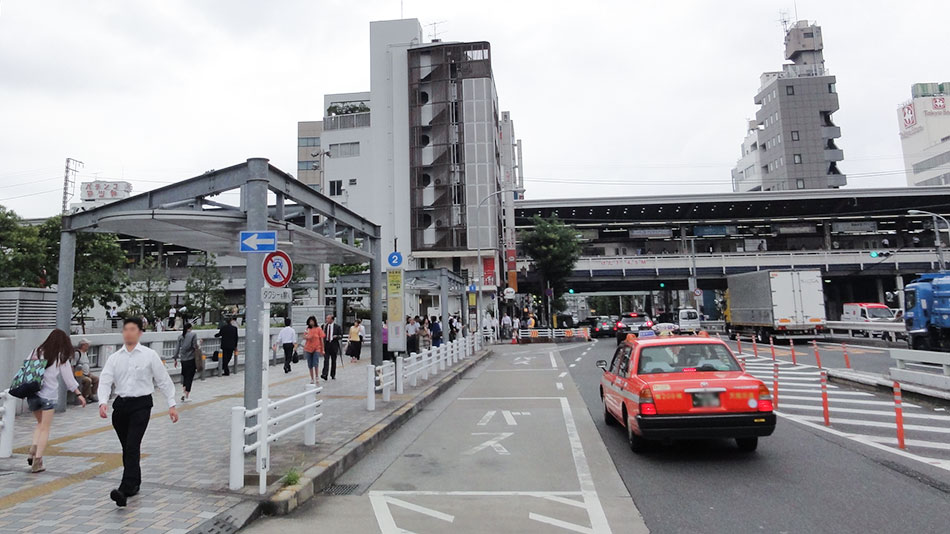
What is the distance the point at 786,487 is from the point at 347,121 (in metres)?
56.6

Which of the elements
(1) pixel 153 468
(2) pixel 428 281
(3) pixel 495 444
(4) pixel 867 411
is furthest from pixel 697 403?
(2) pixel 428 281

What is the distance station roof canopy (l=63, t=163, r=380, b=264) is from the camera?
7812mm

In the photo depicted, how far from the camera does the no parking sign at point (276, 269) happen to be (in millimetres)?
6402

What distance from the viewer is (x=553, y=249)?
43.3 metres

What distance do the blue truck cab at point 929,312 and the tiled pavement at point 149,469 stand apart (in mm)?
16388

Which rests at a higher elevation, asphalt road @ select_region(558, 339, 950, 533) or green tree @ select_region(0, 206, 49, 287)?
green tree @ select_region(0, 206, 49, 287)

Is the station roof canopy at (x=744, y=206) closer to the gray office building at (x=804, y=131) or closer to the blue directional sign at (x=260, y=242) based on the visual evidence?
the gray office building at (x=804, y=131)

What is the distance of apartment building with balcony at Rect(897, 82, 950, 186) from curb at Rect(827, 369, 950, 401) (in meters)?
88.2

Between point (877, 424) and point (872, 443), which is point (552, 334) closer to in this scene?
point (877, 424)

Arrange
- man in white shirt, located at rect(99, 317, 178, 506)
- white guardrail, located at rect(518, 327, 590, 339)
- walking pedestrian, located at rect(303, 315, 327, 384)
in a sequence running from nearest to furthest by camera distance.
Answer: man in white shirt, located at rect(99, 317, 178, 506), walking pedestrian, located at rect(303, 315, 327, 384), white guardrail, located at rect(518, 327, 590, 339)

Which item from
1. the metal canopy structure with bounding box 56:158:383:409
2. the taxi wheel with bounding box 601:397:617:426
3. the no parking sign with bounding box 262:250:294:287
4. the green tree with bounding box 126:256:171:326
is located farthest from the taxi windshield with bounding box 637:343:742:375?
the green tree with bounding box 126:256:171:326

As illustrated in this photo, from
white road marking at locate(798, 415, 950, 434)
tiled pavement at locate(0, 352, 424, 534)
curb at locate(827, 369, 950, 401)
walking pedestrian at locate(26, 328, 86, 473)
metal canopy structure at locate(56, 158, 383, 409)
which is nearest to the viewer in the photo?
tiled pavement at locate(0, 352, 424, 534)

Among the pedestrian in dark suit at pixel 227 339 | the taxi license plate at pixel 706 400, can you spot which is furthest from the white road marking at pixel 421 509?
the pedestrian in dark suit at pixel 227 339

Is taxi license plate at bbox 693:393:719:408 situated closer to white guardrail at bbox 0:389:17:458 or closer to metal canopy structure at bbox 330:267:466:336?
white guardrail at bbox 0:389:17:458
